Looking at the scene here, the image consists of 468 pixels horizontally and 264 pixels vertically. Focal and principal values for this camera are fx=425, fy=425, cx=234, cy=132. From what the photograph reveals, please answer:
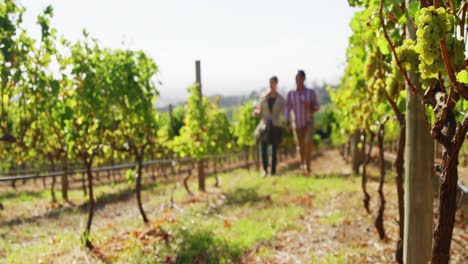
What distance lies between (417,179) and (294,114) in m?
6.48

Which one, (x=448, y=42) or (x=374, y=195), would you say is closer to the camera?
(x=448, y=42)

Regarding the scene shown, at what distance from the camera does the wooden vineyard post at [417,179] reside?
2.07 metres

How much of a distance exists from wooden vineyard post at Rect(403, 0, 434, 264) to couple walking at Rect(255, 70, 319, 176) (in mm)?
6216

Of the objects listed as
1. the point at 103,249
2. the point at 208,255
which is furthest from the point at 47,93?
the point at 208,255

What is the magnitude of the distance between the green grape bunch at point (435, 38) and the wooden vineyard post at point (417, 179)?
759 millimetres

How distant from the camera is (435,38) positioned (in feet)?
3.92

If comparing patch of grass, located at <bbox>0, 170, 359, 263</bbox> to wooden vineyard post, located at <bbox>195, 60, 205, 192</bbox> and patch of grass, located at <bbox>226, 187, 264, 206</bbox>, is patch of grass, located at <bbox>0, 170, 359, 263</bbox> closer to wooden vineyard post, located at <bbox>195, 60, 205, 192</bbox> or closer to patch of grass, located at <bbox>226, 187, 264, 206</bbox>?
patch of grass, located at <bbox>226, 187, 264, 206</bbox>

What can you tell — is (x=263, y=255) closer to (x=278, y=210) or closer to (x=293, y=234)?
(x=293, y=234)

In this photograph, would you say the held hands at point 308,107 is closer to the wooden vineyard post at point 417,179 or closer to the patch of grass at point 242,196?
the patch of grass at point 242,196

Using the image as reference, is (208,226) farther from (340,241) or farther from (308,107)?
(308,107)

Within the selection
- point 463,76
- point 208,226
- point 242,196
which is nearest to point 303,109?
point 242,196

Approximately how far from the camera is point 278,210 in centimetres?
550

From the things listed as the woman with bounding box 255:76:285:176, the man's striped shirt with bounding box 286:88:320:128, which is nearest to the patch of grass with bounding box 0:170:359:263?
the woman with bounding box 255:76:285:176

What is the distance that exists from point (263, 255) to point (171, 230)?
1.37 metres
